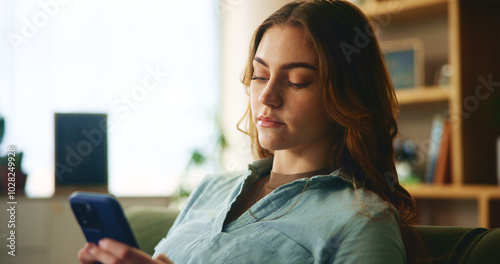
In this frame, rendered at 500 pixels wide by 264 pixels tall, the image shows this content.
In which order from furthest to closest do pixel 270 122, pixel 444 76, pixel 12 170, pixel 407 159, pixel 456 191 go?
pixel 12 170 < pixel 407 159 < pixel 444 76 < pixel 456 191 < pixel 270 122

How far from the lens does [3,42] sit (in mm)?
3328

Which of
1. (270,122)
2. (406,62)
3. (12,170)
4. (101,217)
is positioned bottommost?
(12,170)

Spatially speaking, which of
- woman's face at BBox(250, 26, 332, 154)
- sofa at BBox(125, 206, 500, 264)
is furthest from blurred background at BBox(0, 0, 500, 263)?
woman's face at BBox(250, 26, 332, 154)

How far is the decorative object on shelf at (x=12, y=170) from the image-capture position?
122 inches

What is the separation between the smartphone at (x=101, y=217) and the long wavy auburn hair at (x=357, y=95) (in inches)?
19.4

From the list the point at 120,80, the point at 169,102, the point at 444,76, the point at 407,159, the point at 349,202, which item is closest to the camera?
the point at 349,202

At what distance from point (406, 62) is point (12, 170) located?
94.4 inches

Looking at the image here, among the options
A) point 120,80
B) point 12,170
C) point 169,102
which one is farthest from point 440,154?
point 12,170

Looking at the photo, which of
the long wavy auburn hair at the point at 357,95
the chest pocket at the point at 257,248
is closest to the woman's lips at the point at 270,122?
the long wavy auburn hair at the point at 357,95

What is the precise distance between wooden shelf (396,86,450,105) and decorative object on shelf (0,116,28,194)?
2.32m

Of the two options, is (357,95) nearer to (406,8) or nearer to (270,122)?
(270,122)

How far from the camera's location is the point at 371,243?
34.9 inches

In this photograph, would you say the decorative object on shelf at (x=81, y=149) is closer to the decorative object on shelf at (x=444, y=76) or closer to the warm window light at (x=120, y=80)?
the warm window light at (x=120, y=80)

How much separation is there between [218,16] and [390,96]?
3322 millimetres
